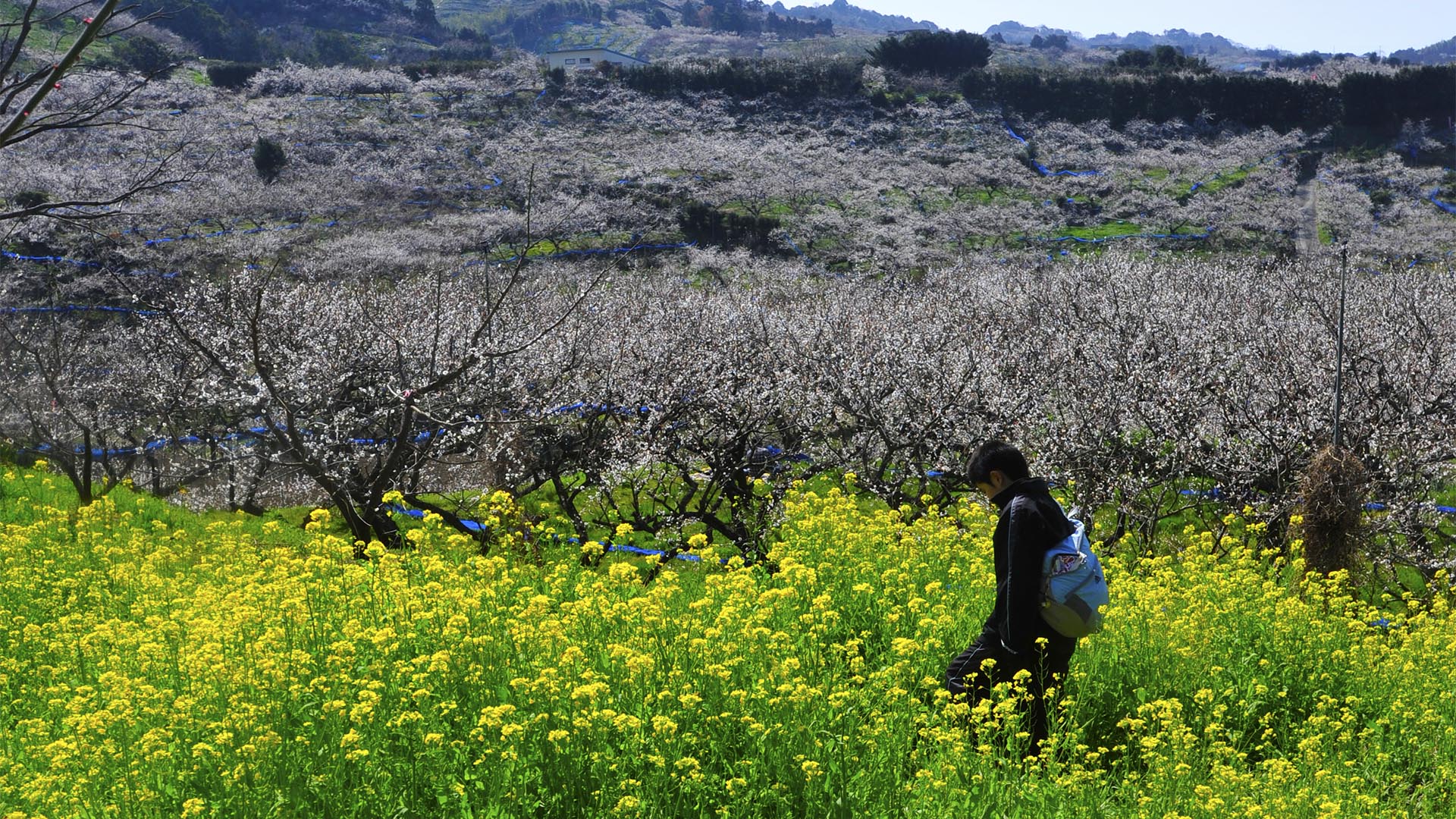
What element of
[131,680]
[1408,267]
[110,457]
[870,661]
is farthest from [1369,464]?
[1408,267]

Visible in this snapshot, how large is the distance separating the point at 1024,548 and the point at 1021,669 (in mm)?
806

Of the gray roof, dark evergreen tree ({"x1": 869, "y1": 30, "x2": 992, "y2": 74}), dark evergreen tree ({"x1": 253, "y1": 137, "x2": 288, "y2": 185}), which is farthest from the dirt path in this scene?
the gray roof

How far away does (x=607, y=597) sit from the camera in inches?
280

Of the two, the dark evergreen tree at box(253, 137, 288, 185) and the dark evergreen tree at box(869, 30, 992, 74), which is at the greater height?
the dark evergreen tree at box(869, 30, 992, 74)

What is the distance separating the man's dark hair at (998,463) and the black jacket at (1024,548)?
0.06 m

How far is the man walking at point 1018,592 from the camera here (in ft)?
18.7

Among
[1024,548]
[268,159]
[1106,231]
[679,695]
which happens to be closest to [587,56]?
[268,159]

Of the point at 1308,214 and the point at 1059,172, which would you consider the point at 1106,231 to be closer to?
the point at 1308,214

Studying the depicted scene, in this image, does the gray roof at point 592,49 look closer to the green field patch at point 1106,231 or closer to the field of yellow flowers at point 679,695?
the green field patch at point 1106,231

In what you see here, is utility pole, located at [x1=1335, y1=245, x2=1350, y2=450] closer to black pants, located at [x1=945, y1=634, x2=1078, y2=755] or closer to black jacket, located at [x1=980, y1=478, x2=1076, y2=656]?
black pants, located at [x1=945, y1=634, x2=1078, y2=755]

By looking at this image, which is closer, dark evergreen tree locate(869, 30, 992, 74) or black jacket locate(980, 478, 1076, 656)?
black jacket locate(980, 478, 1076, 656)

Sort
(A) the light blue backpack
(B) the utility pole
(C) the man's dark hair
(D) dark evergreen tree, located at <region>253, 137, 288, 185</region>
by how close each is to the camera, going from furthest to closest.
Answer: (D) dark evergreen tree, located at <region>253, 137, 288, 185</region> → (B) the utility pole → (C) the man's dark hair → (A) the light blue backpack

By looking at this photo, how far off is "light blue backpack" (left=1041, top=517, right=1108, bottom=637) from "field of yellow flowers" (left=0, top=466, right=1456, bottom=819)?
0.63 metres

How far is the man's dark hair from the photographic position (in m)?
5.86
